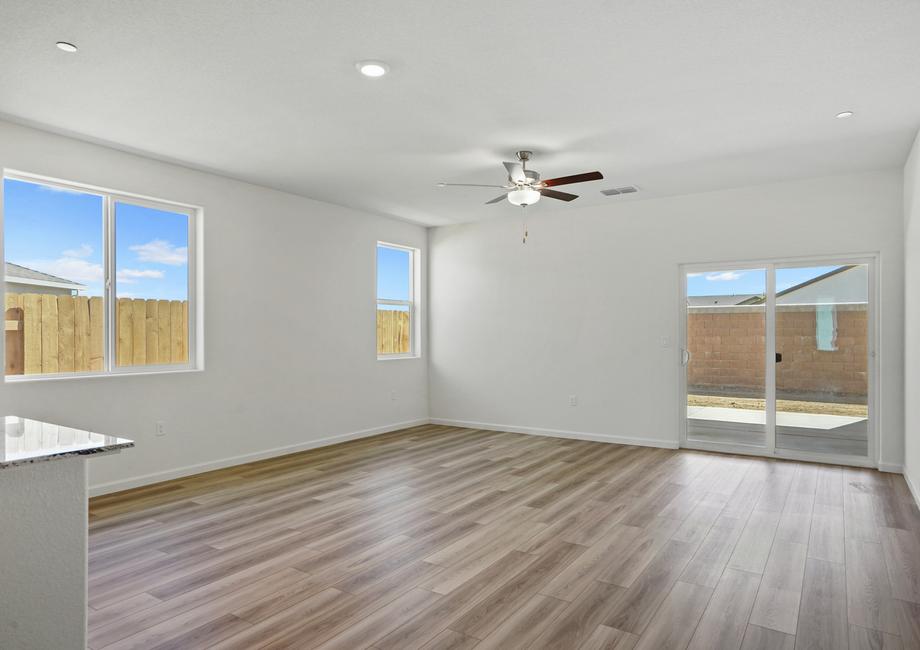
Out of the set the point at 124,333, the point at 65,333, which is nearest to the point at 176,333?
the point at 124,333

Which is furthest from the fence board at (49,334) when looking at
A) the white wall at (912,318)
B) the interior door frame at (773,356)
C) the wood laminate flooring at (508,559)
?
the white wall at (912,318)

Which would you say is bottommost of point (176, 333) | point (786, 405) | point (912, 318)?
point (786, 405)

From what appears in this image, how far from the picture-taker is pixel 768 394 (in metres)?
5.66

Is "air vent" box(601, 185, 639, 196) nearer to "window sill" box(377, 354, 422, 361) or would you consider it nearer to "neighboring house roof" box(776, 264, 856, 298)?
"neighboring house roof" box(776, 264, 856, 298)

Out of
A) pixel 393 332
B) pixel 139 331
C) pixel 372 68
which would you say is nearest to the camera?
pixel 372 68

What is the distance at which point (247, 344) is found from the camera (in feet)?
17.9

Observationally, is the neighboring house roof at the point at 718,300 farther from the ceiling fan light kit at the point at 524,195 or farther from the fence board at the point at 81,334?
the fence board at the point at 81,334

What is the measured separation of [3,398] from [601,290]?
5.45 m

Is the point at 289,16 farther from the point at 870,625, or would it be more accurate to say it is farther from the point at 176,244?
the point at 870,625

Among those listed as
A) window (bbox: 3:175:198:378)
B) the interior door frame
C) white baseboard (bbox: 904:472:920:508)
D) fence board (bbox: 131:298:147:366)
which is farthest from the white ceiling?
white baseboard (bbox: 904:472:920:508)

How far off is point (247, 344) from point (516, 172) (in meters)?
2.98

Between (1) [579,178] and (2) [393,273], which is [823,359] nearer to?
(1) [579,178]

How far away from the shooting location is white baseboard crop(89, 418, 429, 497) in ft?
14.4

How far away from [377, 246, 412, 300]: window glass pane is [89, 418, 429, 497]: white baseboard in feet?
5.49
